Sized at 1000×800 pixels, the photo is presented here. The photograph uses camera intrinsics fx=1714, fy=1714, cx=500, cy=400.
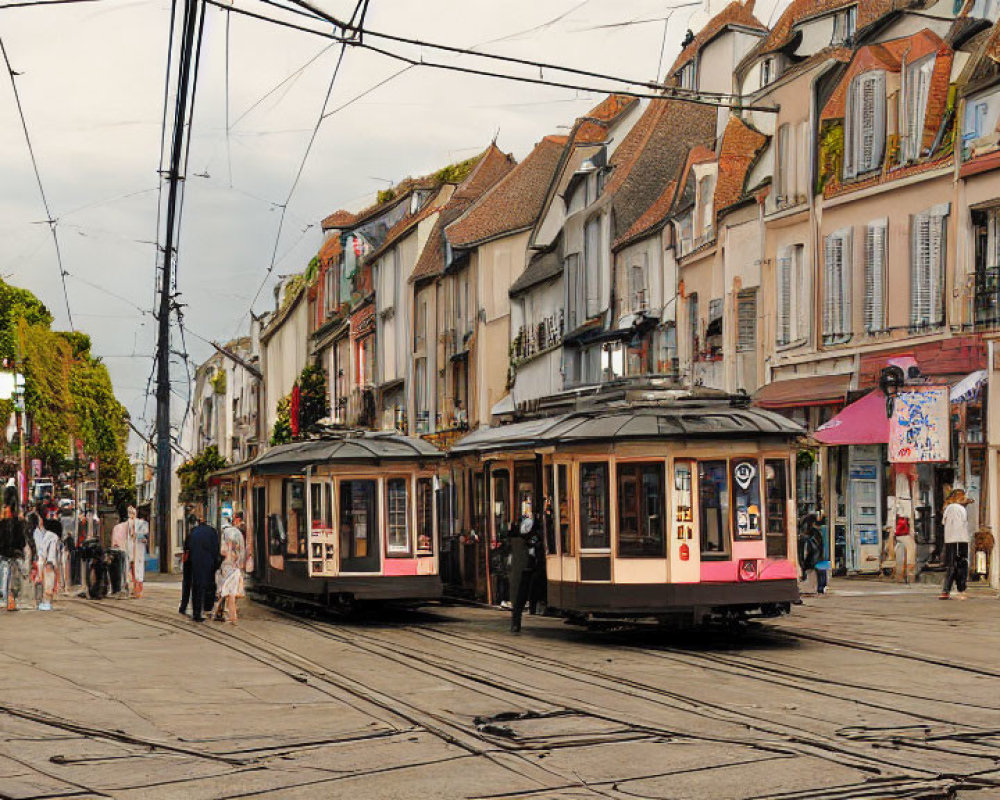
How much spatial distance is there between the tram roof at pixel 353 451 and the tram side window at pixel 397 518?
0.40 m

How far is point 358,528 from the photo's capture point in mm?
24250

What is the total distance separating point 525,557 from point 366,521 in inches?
153

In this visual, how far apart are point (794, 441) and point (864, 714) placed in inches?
289

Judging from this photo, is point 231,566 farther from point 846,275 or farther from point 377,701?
point 846,275

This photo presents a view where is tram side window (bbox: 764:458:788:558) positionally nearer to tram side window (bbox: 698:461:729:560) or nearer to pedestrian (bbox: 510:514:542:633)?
tram side window (bbox: 698:461:729:560)

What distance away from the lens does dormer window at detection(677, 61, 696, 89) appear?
47156mm

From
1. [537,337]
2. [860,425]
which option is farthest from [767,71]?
[537,337]

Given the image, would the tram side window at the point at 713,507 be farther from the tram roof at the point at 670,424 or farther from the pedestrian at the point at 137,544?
the pedestrian at the point at 137,544

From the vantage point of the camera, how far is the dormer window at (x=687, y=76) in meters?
47.2

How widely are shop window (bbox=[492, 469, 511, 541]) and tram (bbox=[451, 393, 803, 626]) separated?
4544 millimetres

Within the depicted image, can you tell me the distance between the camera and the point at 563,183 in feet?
161

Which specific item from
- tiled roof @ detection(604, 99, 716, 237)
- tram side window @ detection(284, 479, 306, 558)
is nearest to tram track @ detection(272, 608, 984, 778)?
tram side window @ detection(284, 479, 306, 558)

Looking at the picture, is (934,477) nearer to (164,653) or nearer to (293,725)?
(164,653)

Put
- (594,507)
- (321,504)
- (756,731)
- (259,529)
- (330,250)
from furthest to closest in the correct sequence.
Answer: (330,250)
(259,529)
(321,504)
(594,507)
(756,731)
